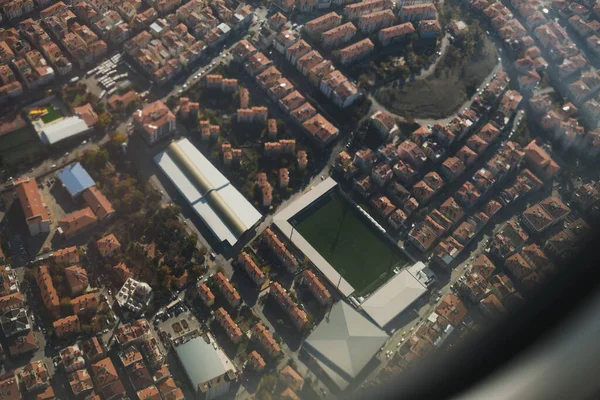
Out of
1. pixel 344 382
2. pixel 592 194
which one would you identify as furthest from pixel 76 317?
pixel 592 194

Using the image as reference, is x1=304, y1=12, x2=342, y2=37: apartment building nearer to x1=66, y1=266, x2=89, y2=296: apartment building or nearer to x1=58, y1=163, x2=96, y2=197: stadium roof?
x1=58, y1=163, x2=96, y2=197: stadium roof

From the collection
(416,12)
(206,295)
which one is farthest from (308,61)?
(206,295)

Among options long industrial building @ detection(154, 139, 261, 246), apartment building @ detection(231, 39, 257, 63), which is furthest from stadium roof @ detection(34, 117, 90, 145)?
apartment building @ detection(231, 39, 257, 63)

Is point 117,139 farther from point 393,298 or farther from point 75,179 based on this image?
point 393,298

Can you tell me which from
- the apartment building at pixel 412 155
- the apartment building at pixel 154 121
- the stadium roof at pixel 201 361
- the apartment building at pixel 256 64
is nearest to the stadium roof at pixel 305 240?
the apartment building at pixel 412 155

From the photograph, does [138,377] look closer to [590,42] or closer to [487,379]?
[487,379]
